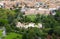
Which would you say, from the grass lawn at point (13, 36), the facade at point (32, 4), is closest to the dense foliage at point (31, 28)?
the grass lawn at point (13, 36)

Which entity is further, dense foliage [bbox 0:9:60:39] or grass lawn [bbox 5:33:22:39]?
grass lawn [bbox 5:33:22:39]

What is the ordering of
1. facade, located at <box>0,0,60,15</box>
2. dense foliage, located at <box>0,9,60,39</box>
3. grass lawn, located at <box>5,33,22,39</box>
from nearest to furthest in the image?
dense foliage, located at <box>0,9,60,39</box> → grass lawn, located at <box>5,33,22,39</box> → facade, located at <box>0,0,60,15</box>

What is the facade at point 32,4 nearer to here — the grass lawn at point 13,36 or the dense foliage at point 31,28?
the dense foliage at point 31,28

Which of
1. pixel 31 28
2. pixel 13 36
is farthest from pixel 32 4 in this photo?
pixel 13 36

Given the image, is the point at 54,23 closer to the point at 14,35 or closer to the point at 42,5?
the point at 14,35

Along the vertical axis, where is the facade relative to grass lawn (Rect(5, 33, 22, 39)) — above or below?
below

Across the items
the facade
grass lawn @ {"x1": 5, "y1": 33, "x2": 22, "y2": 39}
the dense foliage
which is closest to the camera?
the dense foliage

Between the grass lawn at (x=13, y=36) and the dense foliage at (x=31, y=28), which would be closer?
the dense foliage at (x=31, y=28)

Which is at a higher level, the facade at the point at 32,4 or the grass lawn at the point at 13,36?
the grass lawn at the point at 13,36

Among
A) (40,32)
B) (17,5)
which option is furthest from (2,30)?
(17,5)

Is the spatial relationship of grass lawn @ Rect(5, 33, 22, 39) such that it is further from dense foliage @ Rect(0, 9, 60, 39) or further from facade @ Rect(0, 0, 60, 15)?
facade @ Rect(0, 0, 60, 15)

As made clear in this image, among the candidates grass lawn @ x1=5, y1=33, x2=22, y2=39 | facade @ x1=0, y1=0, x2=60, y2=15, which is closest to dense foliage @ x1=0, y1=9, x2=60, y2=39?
grass lawn @ x1=5, y1=33, x2=22, y2=39

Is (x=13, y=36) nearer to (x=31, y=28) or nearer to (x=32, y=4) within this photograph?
(x=31, y=28)
